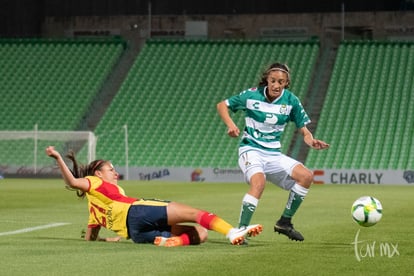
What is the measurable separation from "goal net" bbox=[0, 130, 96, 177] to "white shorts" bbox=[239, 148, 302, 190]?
2493cm

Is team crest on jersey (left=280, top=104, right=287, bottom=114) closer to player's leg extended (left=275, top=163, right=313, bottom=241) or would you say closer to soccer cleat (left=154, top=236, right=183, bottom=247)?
player's leg extended (left=275, top=163, right=313, bottom=241)

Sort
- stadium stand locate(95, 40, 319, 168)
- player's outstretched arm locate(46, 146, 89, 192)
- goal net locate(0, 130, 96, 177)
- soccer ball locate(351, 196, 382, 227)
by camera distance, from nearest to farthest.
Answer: player's outstretched arm locate(46, 146, 89, 192) < soccer ball locate(351, 196, 382, 227) < goal net locate(0, 130, 96, 177) < stadium stand locate(95, 40, 319, 168)

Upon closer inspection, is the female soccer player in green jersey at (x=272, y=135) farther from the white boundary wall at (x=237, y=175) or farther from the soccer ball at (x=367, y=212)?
the white boundary wall at (x=237, y=175)

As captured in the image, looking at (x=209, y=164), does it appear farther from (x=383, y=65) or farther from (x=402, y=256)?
(x=402, y=256)

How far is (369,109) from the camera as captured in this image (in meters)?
39.0

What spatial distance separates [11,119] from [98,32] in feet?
23.5

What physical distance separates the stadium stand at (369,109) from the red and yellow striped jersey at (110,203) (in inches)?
990

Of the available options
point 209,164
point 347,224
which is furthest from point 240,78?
point 347,224

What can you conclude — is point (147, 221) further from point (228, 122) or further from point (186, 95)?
point (186, 95)

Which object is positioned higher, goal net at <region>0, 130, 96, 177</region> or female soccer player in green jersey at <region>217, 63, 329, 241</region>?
goal net at <region>0, 130, 96, 177</region>

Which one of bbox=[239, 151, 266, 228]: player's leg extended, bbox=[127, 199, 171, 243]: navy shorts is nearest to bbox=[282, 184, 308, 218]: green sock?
bbox=[239, 151, 266, 228]: player's leg extended

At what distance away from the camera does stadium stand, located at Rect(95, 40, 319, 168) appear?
38062mm

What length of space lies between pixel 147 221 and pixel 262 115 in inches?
79.2

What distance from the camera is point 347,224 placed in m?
14.9
